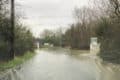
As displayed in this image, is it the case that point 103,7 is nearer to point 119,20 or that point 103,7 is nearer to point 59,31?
point 119,20

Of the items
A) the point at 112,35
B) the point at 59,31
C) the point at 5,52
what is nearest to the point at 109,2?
the point at 112,35

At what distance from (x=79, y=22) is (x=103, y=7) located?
5470 cm

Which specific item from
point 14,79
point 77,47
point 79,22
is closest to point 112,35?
point 14,79

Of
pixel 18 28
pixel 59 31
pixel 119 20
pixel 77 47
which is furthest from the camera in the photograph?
pixel 59 31

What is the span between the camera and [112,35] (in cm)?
3959

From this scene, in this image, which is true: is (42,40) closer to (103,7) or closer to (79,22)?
(79,22)

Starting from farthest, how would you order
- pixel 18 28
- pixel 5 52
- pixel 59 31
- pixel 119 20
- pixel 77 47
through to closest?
pixel 59 31
pixel 77 47
pixel 18 28
pixel 119 20
pixel 5 52

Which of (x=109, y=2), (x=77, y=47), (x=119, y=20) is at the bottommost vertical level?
(x=77, y=47)

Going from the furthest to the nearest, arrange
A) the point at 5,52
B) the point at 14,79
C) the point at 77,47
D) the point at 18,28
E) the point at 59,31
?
the point at 59,31 → the point at 77,47 → the point at 18,28 → the point at 5,52 → the point at 14,79

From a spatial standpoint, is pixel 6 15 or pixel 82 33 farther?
pixel 82 33

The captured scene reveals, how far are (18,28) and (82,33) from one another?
5361cm

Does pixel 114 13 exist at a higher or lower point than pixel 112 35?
higher

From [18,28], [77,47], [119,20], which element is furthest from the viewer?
[77,47]

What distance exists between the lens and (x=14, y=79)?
16750mm
